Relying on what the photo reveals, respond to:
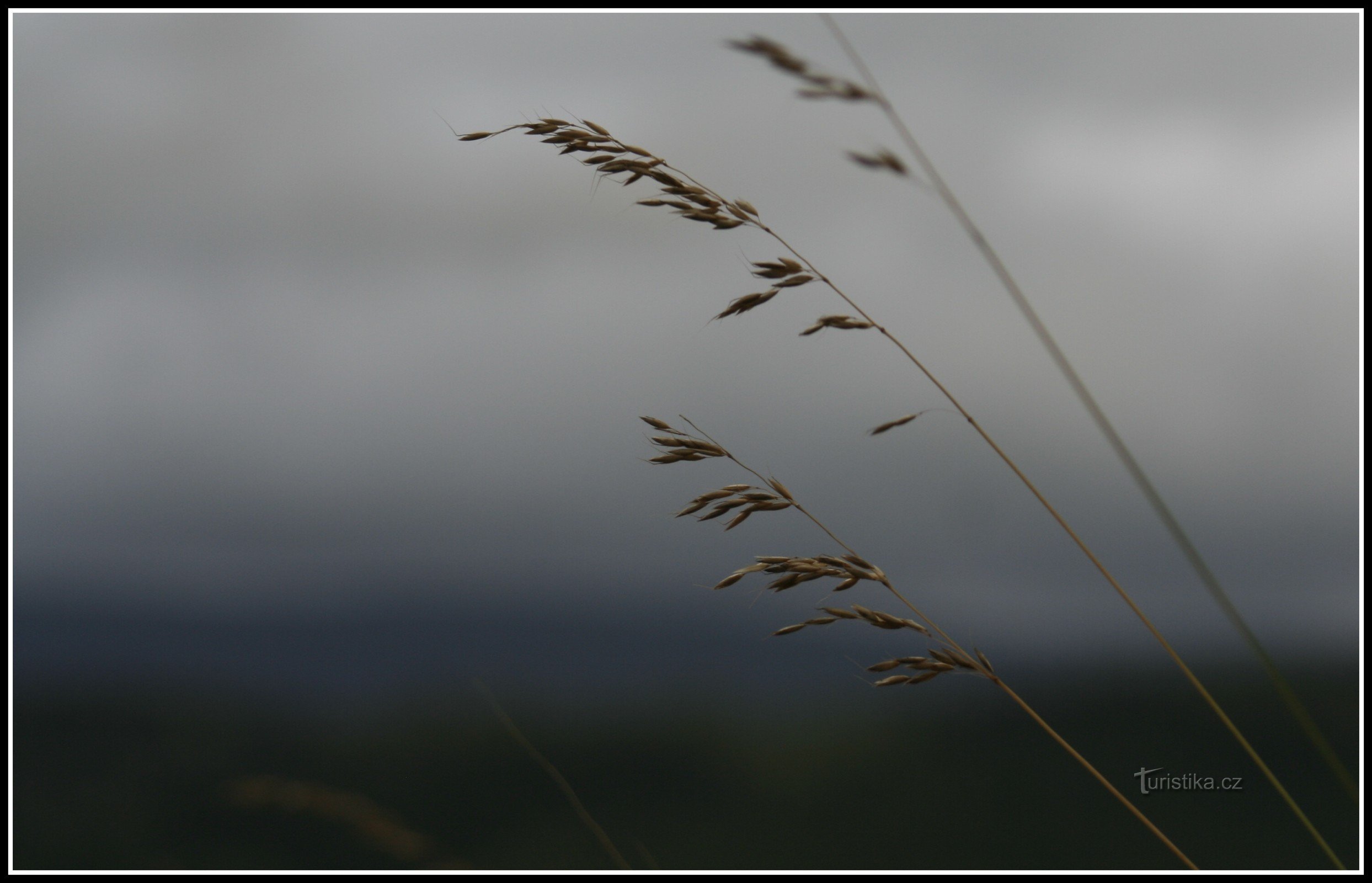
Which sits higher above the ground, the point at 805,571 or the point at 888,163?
the point at 888,163

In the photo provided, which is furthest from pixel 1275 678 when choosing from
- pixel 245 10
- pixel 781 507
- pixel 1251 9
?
pixel 245 10

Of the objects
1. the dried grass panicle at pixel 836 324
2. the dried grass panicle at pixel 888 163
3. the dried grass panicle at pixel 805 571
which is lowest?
the dried grass panicle at pixel 805 571

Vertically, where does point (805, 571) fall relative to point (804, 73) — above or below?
below

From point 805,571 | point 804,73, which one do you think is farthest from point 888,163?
point 805,571

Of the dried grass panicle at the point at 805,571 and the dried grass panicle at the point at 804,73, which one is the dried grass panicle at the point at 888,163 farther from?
the dried grass panicle at the point at 805,571

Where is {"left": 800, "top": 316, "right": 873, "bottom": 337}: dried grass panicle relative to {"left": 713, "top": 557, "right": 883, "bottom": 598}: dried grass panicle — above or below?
above

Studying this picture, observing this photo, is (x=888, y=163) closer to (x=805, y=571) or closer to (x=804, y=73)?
(x=804, y=73)

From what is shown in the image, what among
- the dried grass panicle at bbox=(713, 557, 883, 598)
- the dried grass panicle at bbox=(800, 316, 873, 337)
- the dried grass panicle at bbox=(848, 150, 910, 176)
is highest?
the dried grass panicle at bbox=(848, 150, 910, 176)

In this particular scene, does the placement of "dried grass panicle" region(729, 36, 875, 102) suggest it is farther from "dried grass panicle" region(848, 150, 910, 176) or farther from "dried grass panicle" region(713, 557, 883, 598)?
"dried grass panicle" region(713, 557, 883, 598)

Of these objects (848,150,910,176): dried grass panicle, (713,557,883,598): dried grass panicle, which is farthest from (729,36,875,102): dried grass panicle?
(713,557,883,598): dried grass panicle

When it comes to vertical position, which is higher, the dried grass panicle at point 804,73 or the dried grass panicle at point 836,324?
the dried grass panicle at point 804,73

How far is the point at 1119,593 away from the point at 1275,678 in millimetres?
237

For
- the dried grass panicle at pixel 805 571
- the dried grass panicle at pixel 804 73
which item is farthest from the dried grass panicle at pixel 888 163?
the dried grass panicle at pixel 805 571

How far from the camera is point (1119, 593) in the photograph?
1025 millimetres
